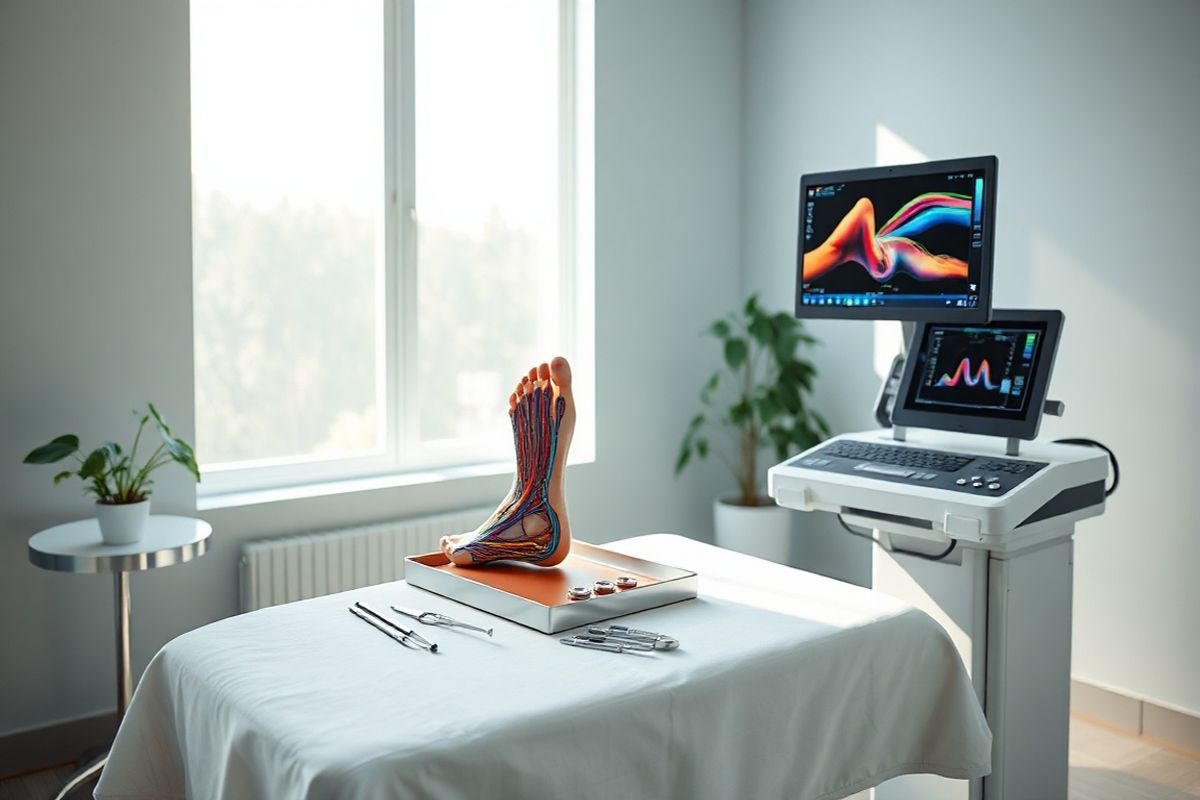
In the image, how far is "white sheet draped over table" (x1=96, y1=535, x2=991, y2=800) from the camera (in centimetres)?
133

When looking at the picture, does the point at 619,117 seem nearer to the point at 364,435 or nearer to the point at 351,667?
the point at 364,435

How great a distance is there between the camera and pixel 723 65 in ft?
14.1

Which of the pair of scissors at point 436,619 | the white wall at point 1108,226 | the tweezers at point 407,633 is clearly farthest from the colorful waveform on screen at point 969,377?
the tweezers at point 407,633

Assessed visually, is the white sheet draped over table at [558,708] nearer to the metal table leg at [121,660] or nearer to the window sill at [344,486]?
the metal table leg at [121,660]

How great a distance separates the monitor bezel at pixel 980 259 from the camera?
7.26ft

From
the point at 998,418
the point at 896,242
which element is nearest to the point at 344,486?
the point at 896,242

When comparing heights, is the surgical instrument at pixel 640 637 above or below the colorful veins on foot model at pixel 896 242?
below

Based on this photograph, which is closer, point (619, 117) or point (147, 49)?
point (147, 49)

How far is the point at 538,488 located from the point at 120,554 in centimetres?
123

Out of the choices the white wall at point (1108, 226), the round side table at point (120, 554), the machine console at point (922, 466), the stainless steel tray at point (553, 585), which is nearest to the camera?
the stainless steel tray at point (553, 585)

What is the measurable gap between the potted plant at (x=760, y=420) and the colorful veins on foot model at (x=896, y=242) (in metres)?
1.36

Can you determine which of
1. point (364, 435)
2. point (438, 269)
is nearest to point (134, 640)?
point (364, 435)

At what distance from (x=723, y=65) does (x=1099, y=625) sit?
2554 millimetres

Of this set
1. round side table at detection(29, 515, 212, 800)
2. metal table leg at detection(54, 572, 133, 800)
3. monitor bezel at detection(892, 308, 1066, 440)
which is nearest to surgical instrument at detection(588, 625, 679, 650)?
monitor bezel at detection(892, 308, 1066, 440)
